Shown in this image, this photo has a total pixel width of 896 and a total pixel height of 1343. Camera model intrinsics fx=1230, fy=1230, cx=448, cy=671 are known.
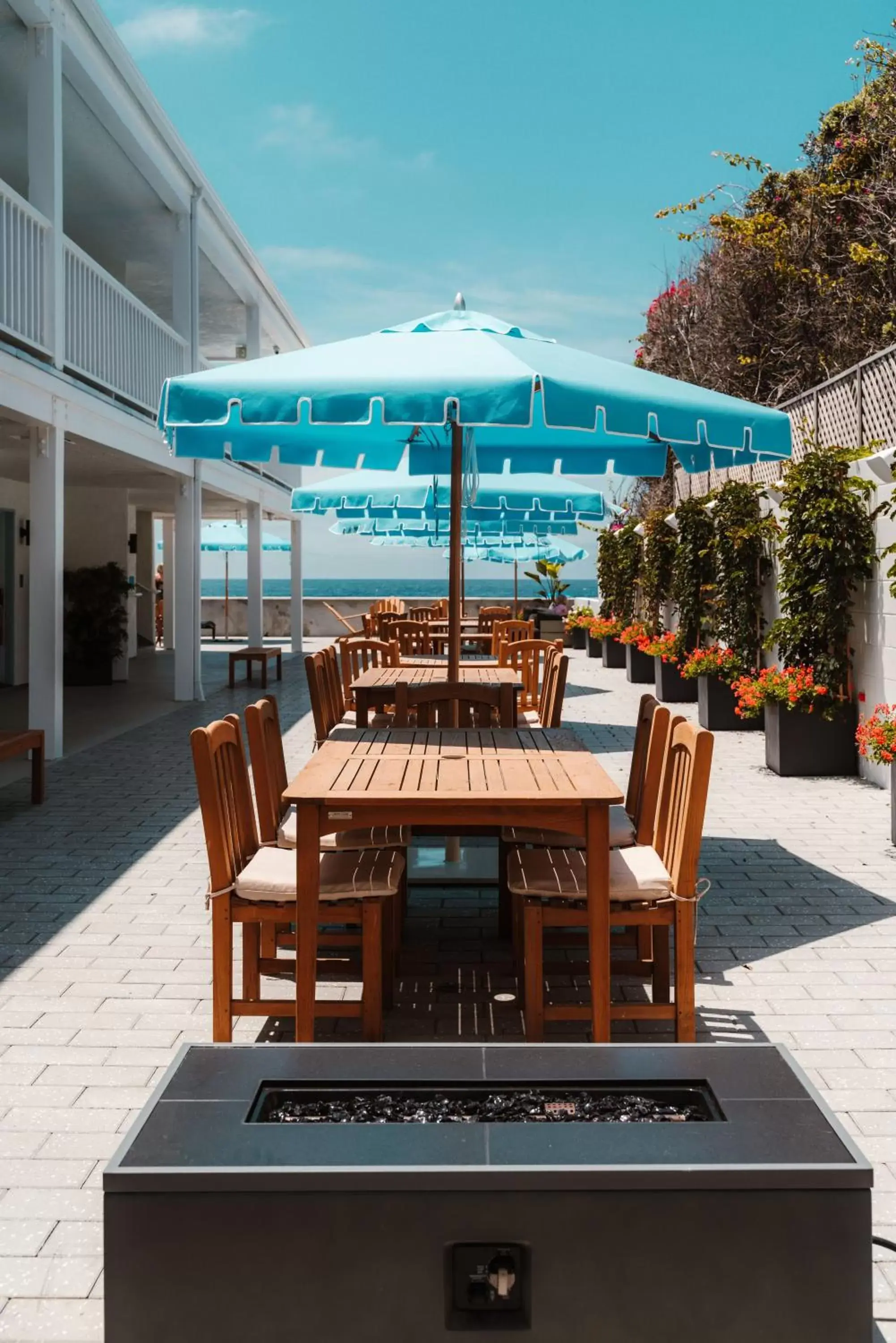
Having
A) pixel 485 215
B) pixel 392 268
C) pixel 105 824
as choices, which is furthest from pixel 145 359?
pixel 392 268

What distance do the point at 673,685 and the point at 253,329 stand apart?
7.89m

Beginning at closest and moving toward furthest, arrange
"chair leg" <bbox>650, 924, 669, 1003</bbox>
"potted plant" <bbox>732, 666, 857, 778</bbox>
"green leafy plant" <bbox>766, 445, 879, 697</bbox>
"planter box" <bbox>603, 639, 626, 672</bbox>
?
1. "chair leg" <bbox>650, 924, 669, 1003</bbox>
2. "green leafy plant" <bbox>766, 445, 879, 697</bbox>
3. "potted plant" <bbox>732, 666, 857, 778</bbox>
4. "planter box" <bbox>603, 639, 626, 672</bbox>

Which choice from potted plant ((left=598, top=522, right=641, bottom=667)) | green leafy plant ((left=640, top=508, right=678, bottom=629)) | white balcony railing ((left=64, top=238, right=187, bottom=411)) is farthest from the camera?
potted plant ((left=598, top=522, right=641, bottom=667))

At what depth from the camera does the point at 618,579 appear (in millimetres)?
18266

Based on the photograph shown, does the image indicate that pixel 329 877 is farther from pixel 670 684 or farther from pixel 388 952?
pixel 670 684

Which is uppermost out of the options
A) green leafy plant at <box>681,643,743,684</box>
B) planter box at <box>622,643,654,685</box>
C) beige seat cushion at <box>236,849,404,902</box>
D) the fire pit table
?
green leafy plant at <box>681,643,743,684</box>

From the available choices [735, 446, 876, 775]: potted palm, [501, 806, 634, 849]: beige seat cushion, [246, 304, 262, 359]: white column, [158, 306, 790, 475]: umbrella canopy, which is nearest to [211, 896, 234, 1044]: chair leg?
[501, 806, 634, 849]: beige seat cushion

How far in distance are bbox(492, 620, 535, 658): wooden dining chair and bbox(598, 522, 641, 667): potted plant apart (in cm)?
480

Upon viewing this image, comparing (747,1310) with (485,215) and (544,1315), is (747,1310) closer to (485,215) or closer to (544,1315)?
(544,1315)

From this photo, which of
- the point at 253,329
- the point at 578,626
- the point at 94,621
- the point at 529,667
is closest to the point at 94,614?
the point at 94,621

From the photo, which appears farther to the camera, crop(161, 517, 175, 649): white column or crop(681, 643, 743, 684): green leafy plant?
crop(161, 517, 175, 649): white column

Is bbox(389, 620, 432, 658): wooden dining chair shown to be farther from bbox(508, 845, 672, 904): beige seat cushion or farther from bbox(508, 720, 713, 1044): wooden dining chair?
bbox(508, 720, 713, 1044): wooden dining chair

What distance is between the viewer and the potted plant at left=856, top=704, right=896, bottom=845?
242 inches

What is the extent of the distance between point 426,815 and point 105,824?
13.0ft
